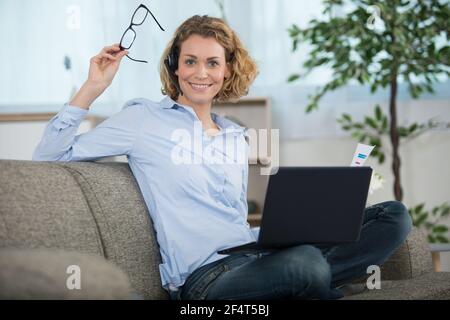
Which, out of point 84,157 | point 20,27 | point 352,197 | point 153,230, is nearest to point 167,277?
point 153,230

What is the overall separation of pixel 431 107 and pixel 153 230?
7.87ft

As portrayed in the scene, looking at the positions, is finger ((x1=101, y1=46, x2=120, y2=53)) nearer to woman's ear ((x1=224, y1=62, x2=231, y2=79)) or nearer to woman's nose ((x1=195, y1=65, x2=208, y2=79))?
woman's nose ((x1=195, y1=65, x2=208, y2=79))

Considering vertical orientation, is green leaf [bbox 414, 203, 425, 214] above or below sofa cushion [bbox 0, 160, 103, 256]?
below

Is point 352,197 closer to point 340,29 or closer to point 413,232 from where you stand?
point 413,232

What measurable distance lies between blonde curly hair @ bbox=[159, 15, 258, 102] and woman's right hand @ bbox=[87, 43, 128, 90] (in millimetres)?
200

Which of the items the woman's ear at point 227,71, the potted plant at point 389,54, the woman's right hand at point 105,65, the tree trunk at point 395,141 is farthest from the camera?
the tree trunk at point 395,141

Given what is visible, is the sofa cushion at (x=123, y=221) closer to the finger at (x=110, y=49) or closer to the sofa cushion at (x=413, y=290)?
the finger at (x=110, y=49)

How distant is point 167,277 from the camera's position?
182 centimetres

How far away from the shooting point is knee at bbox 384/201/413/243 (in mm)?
1833

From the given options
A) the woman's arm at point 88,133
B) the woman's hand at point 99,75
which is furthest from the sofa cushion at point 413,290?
the woman's hand at point 99,75

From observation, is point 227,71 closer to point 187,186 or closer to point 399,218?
point 187,186

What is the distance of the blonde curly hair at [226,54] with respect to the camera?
2.10 m

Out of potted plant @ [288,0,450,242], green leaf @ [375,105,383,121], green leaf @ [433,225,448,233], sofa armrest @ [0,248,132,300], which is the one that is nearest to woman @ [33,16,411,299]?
sofa armrest @ [0,248,132,300]

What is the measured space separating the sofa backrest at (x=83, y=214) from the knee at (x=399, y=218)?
0.58 meters
